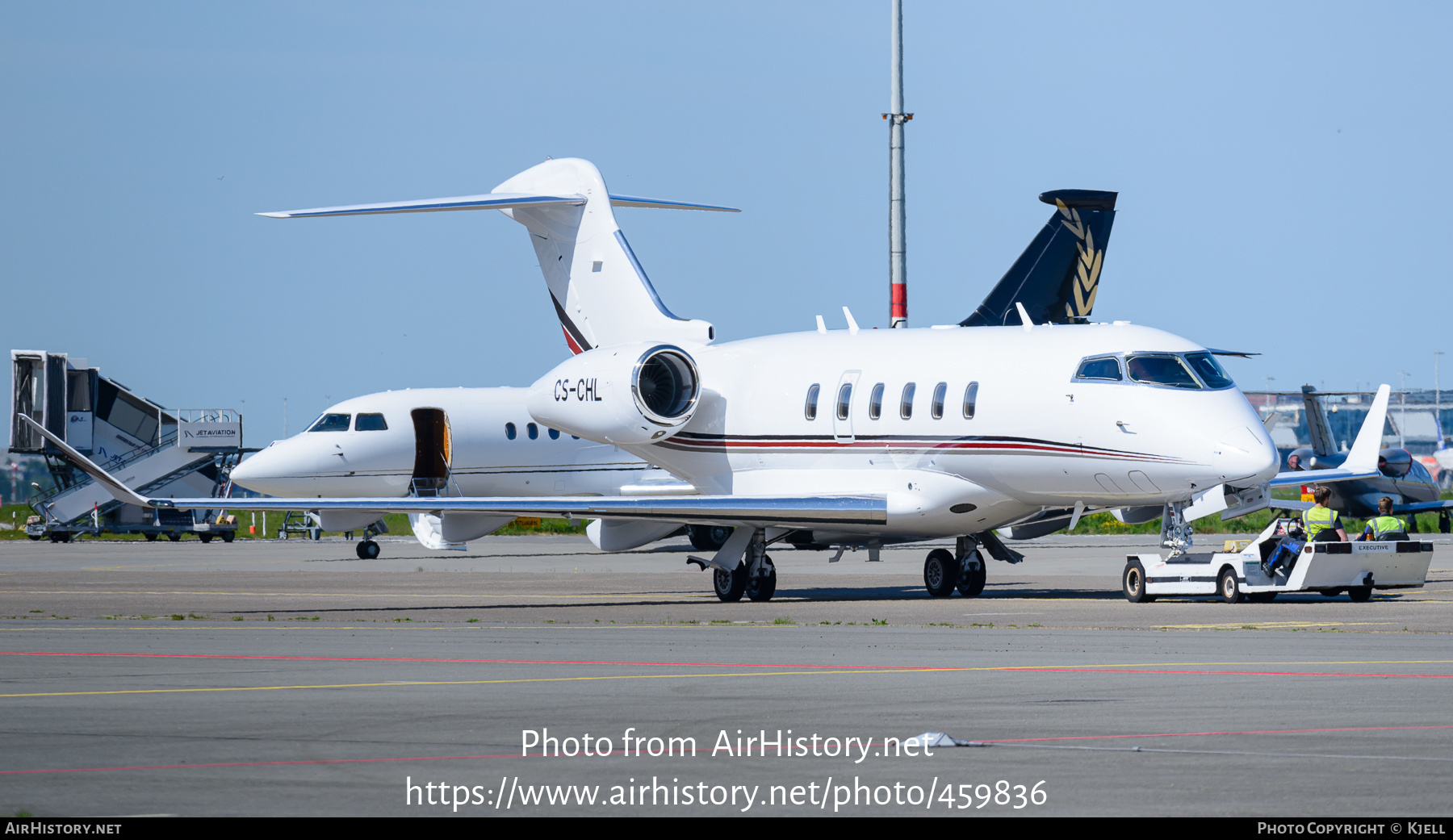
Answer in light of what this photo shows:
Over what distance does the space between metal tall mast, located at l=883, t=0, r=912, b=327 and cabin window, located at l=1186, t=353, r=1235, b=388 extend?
15201mm

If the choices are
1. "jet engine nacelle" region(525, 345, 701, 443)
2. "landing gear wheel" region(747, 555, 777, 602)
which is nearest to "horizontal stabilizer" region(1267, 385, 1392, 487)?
"landing gear wheel" region(747, 555, 777, 602)

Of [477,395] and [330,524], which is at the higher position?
[477,395]

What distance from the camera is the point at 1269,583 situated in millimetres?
20844

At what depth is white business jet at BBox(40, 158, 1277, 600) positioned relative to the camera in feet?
68.0

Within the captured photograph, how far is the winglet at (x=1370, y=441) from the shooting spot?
99.6 feet

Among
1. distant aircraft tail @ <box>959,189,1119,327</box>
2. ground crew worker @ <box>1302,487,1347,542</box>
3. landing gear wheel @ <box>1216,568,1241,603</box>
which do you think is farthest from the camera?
distant aircraft tail @ <box>959,189,1119,327</box>

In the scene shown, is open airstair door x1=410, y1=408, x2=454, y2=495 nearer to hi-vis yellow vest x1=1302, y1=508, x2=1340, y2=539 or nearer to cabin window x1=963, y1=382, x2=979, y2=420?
cabin window x1=963, y1=382, x2=979, y2=420

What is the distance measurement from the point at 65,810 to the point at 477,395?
113 feet

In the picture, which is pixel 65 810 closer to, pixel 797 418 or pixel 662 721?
pixel 662 721

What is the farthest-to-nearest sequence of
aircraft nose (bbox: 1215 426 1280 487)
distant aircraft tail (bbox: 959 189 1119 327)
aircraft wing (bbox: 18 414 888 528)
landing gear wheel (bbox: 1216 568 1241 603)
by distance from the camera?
distant aircraft tail (bbox: 959 189 1119 327), aircraft wing (bbox: 18 414 888 528), landing gear wheel (bbox: 1216 568 1241 603), aircraft nose (bbox: 1215 426 1280 487)

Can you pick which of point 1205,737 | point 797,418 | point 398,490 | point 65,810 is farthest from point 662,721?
point 398,490

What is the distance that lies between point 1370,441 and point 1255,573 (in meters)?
12.0

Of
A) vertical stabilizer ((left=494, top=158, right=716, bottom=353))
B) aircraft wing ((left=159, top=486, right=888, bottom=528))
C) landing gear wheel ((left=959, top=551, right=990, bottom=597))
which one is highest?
vertical stabilizer ((left=494, top=158, right=716, bottom=353))

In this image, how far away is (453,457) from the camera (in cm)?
3981
